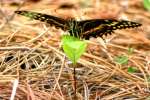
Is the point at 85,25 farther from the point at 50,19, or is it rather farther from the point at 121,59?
the point at 121,59

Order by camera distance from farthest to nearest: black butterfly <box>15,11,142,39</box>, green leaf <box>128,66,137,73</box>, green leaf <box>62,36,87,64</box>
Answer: green leaf <box>128,66,137,73</box> < black butterfly <box>15,11,142,39</box> < green leaf <box>62,36,87,64</box>

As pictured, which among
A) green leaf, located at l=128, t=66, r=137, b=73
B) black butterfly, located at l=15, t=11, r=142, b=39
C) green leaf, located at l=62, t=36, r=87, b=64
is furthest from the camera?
green leaf, located at l=128, t=66, r=137, b=73

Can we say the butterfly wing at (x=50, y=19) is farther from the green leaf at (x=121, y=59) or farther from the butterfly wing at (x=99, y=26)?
the green leaf at (x=121, y=59)

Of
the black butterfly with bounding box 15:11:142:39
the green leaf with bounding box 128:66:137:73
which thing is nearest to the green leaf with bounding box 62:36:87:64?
the black butterfly with bounding box 15:11:142:39

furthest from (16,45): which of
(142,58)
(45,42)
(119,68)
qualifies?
(142,58)

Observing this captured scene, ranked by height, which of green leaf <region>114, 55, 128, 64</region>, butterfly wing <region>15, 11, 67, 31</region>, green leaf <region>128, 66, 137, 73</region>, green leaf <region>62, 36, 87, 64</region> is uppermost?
butterfly wing <region>15, 11, 67, 31</region>

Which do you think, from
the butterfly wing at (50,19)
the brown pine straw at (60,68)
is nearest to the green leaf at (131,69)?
the brown pine straw at (60,68)

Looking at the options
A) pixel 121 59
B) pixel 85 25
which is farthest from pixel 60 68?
pixel 121 59

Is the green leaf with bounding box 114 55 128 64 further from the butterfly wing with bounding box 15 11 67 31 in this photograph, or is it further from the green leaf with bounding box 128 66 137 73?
the butterfly wing with bounding box 15 11 67 31
